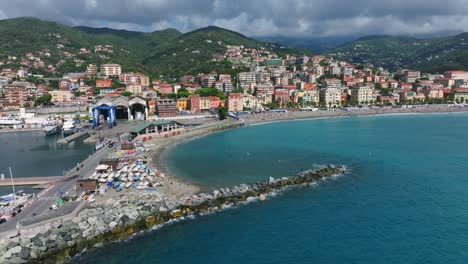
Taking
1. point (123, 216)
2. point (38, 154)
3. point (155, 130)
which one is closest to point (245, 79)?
point (155, 130)

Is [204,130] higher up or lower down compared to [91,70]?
lower down

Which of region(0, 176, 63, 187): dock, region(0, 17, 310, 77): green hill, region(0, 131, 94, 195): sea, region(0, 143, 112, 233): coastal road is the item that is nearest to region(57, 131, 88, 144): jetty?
region(0, 131, 94, 195): sea

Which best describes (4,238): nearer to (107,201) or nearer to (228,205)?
(107,201)

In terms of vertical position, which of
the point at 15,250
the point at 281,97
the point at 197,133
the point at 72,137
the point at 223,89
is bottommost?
the point at 15,250

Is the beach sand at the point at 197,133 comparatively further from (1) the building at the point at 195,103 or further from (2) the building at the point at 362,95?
(1) the building at the point at 195,103

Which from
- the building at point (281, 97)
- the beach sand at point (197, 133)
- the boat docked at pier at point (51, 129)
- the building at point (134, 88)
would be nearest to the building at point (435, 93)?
the beach sand at point (197, 133)

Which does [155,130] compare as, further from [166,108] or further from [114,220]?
[114,220]
